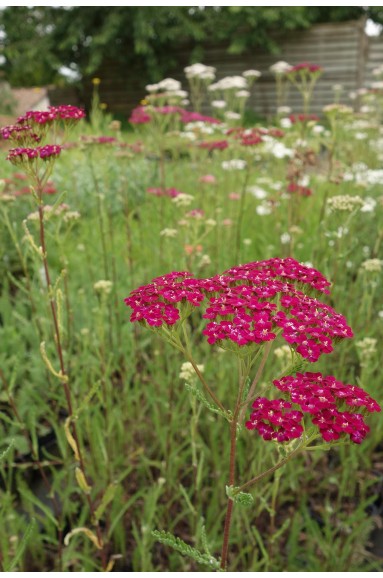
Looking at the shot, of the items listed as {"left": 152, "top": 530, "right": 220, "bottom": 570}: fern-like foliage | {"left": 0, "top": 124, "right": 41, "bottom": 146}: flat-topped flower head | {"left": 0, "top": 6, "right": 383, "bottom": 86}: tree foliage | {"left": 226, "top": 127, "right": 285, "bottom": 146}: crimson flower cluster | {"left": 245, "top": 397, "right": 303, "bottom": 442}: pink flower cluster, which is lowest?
{"left": 152, "top": 530, "right": 220, "bottom": 570}: fern-like foliage

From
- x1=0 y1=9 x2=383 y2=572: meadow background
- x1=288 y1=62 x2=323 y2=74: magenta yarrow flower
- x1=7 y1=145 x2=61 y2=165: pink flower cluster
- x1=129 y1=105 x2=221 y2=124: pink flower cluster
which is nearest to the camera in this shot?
x1=7 y1=145 x2=61 y2=165: pink flower cluster

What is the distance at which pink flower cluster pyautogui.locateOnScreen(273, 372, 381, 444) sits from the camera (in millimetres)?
934

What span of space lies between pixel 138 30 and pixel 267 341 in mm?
13260

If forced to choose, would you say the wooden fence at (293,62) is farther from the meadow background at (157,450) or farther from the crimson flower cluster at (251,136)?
the crimson flower cluster at (251,136)

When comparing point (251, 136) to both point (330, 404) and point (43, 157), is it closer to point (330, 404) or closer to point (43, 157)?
point (43, 157)

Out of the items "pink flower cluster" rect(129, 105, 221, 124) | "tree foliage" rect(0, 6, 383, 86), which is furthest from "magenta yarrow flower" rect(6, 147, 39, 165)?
"tree foliage" rect(0, 6, 383, 86)

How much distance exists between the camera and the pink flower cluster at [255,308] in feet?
3.20

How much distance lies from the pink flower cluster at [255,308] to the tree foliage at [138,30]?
1266 centimetres

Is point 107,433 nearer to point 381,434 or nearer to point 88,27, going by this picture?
point 381,434

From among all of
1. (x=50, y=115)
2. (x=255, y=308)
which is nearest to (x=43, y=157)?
(x=50, y=115)

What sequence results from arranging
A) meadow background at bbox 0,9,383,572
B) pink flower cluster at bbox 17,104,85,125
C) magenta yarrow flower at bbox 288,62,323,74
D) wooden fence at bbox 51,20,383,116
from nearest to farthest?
pink flower cluster at bbox 17,104,85,125 < meadow background at bbox 0,9,383,572 < magenta yarrow flower at bbox 288,62,323,74 < wooden fence at bbox 51,20,383,116

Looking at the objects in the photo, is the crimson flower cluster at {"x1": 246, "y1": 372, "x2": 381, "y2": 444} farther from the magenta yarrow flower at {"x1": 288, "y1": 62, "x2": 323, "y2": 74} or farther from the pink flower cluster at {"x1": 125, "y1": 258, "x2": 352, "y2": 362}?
the magenta yarrow flower at {"x1": 288, "y1": 62, "x2": 323, "y2": 74}

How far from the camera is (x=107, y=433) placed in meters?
1.86

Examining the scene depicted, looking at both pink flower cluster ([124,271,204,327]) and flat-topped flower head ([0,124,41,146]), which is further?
flat-topped flower head ([0,124,41,146])
